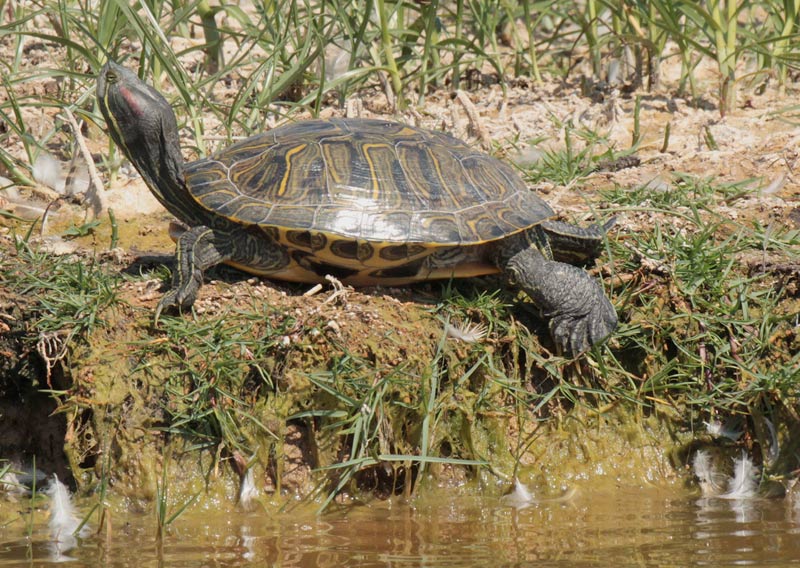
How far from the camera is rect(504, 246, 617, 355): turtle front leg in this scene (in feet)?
13.4

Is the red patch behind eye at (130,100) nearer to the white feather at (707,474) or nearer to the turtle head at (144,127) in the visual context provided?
the turtle head at (144,127)

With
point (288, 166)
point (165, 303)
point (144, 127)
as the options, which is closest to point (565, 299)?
point (288, 166)

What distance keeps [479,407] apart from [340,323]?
695mm

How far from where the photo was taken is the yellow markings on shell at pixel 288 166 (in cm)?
416

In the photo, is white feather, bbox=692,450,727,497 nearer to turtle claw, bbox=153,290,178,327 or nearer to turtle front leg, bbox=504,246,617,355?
turtle front leg, bbox=504,246,617,355

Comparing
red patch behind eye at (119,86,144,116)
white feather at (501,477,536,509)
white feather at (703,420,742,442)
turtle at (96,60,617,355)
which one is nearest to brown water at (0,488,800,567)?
white feather at (501,477,536,509)

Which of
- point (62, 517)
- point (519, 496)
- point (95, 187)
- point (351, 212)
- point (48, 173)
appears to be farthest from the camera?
point (48, 173)

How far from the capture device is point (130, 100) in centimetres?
420

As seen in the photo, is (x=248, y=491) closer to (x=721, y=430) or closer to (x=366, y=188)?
(x=366, y=188)

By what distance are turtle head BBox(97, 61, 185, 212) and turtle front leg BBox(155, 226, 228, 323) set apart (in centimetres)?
33

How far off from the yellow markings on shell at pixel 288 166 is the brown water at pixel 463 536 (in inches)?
54.5

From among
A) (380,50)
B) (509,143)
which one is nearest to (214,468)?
(509,143)

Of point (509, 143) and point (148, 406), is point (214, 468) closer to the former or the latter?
point (148, 406)

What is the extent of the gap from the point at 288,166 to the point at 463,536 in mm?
1796
